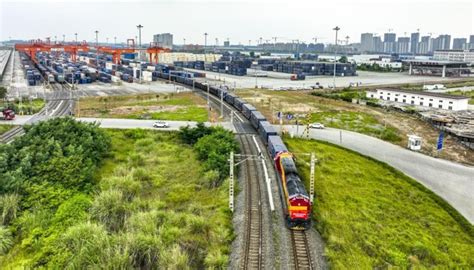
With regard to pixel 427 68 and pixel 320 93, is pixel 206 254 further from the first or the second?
pixel 427 68

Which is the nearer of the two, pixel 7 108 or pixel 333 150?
pixel 333 150

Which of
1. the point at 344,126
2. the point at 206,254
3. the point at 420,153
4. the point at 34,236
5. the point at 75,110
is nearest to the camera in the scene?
the point at 206,254

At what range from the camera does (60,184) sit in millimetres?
30453

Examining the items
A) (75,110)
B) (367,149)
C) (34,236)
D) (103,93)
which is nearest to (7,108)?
(75,110)

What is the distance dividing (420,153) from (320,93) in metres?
43.9

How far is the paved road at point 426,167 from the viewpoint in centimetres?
3077

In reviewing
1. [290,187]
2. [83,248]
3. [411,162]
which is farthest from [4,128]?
[411,162]

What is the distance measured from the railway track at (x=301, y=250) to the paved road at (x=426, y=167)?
13997 millimetres

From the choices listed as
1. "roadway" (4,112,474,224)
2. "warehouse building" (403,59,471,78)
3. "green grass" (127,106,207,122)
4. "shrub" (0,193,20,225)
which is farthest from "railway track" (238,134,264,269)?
"warehouse building" (403,59,471,78)

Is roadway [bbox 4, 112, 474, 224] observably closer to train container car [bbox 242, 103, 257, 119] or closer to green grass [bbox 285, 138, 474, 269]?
green grass [bbox 285, 138, 474, 269]

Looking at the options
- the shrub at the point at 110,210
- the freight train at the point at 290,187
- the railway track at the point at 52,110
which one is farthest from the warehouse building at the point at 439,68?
the shrub at the point at 110,210

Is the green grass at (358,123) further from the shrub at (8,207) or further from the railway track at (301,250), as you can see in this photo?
the shrub at (8,207)

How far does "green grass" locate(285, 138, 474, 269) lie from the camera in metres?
21.0

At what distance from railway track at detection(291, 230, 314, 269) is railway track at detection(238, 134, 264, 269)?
5.81 ft
